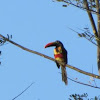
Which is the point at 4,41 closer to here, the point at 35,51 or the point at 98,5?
the point at 35,51

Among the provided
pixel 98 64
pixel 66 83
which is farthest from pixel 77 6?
pixel 66 83

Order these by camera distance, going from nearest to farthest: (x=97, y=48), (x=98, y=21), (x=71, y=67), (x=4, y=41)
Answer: (x=71, y=67)
(x=4, y=41)
(x=97, y=48)
(x=98, y=21)

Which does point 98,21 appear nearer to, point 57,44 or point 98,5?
point 98,5

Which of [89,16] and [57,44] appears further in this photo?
[57,44]

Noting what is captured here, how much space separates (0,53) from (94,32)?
172 cm

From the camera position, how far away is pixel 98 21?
7.84 m

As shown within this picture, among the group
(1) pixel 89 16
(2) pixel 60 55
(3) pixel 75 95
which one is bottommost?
(3) pixel 75 95

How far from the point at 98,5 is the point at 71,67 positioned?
2.14 m

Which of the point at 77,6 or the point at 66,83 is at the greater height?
the point at 77,6

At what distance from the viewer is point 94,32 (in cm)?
758

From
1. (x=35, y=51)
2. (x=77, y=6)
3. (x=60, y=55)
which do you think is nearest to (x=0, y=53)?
(x=35, y=51)

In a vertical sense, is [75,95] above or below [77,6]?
below

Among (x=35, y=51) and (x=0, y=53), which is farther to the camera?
(x=0, y=53)

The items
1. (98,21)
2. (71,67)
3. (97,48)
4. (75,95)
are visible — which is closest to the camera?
(71,67)
